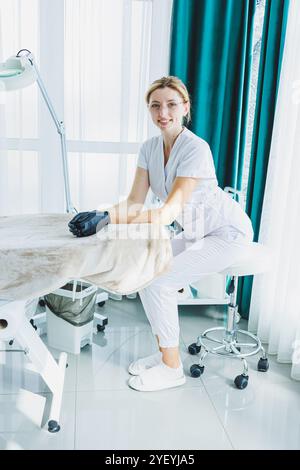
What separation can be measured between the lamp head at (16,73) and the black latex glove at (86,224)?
29.5 inches

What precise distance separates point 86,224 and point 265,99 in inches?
52.8

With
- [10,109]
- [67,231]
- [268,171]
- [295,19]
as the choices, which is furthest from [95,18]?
[67,231]

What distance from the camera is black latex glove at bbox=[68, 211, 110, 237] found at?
4.76 ft

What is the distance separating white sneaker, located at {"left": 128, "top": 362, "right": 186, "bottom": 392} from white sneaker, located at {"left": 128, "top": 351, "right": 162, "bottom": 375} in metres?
0.07

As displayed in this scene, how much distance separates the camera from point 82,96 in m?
2.62

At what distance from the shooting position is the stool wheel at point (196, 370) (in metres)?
1.96

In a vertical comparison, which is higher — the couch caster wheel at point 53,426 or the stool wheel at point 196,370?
the couch caster wheel at point 53,426

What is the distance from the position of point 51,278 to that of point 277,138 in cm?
140

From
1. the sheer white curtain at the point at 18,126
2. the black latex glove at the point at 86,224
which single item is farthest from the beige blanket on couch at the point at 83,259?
the sheer white curtain at the point at 18,126

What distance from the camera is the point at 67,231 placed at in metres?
1.58

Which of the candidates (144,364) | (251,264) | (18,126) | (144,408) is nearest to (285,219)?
(251,264)

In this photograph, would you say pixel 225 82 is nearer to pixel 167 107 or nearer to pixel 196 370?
pixel 167 107

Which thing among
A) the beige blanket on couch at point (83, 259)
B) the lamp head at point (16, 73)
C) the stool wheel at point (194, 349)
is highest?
the lamp head at point (16, 73)

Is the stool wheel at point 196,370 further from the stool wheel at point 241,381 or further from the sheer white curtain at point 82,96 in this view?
the sheer white curtain at point 82,96
